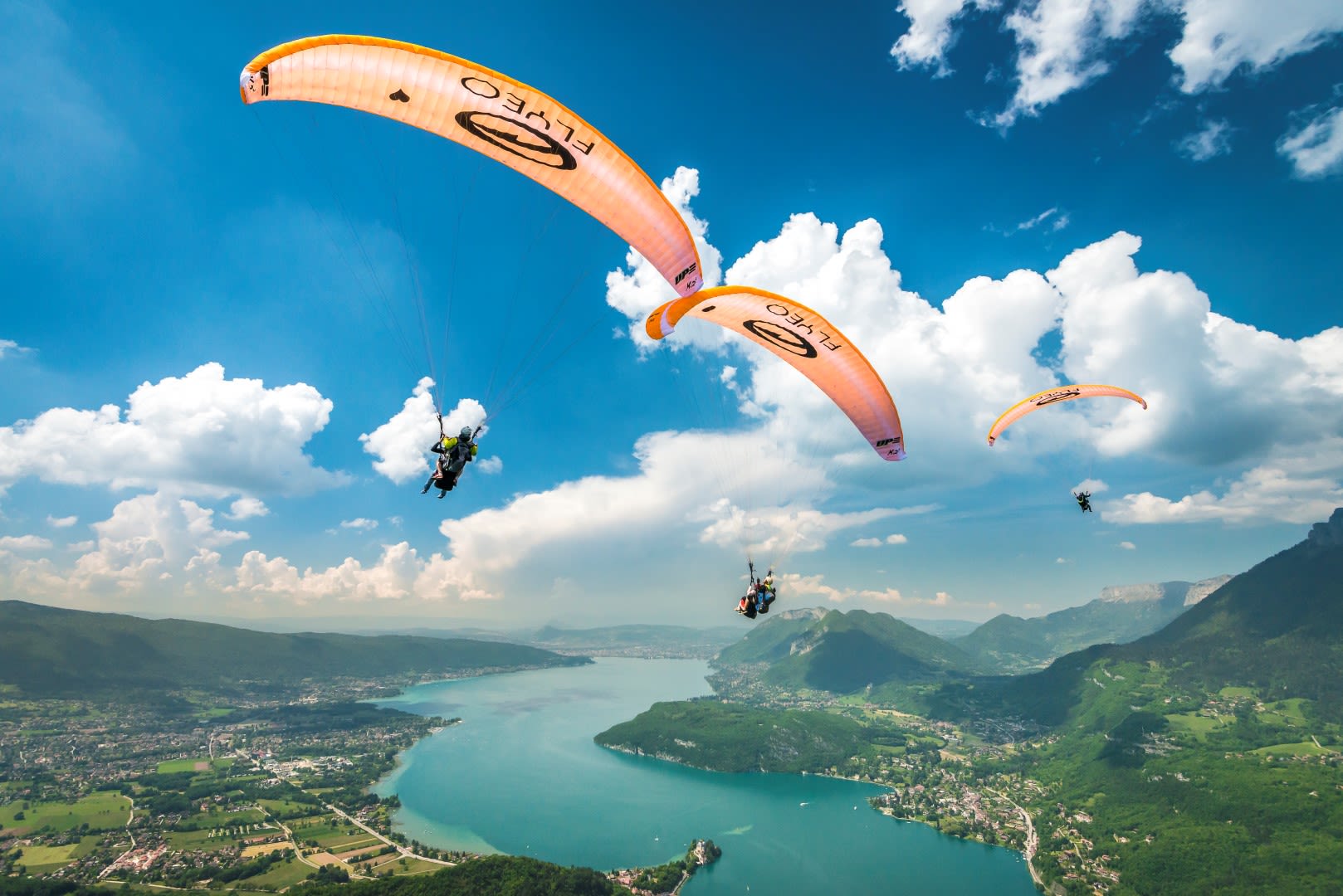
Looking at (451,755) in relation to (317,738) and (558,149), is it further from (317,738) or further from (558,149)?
(558,149)

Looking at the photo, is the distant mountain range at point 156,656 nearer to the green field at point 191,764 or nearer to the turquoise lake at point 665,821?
the green field at point 191,764

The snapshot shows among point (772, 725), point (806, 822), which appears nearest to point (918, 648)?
point (772, 725)

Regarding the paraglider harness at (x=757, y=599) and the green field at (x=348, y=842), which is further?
the green field at (x=348, y=842)

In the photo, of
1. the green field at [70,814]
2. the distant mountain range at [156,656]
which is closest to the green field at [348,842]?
the green field at [70,814]

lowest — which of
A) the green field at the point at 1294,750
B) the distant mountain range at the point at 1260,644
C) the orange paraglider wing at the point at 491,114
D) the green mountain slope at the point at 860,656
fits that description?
the green mountain slope at the point at 860,656

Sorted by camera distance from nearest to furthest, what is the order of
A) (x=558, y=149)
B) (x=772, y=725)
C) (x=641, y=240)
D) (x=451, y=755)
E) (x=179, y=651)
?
(x=558, y=149) < (x=641, y=240) < (x=451, y=755) < (x=772, y=725) < (x=179, y=651)
